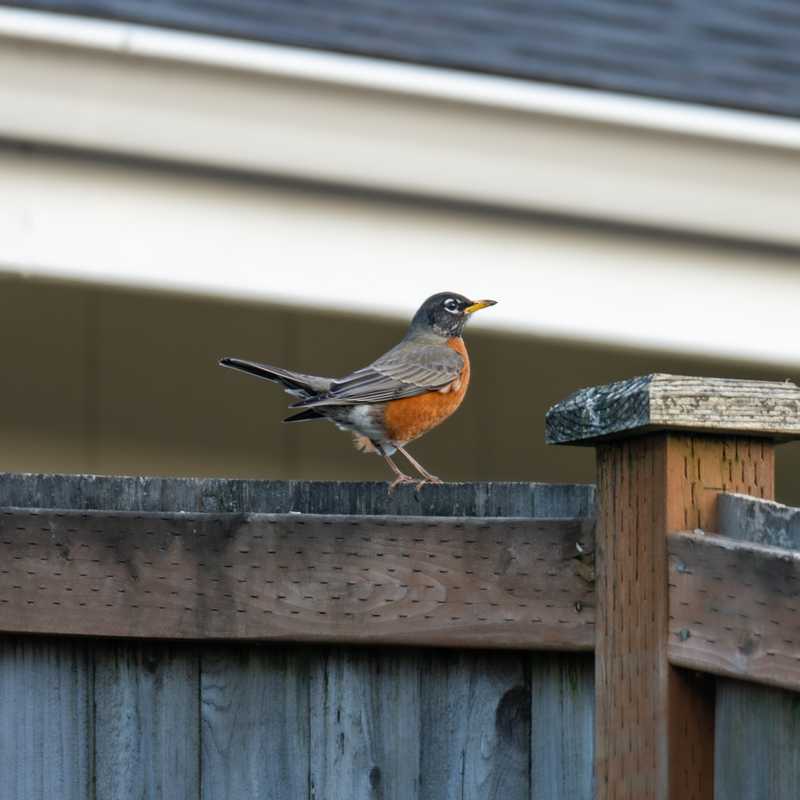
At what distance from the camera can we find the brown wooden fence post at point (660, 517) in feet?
7.07

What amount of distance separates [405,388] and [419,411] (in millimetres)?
100

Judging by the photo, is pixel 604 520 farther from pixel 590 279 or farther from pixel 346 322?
pixel 346 322

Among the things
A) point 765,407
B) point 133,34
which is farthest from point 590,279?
point 765,407

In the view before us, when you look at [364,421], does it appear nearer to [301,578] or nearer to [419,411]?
[419,411]

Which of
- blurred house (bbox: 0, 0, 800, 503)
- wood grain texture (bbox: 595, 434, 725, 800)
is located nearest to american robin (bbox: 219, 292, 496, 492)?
blurred house (bbox: 0, 0, 800, 503)

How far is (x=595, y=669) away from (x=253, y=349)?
11.0ft

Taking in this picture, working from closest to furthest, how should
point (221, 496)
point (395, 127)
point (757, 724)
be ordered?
point (757, 724) → point (221, 496) → point (395, 127)

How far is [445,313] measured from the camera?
516cm

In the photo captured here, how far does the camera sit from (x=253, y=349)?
558cm

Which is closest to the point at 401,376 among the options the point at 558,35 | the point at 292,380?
the point at 292,380

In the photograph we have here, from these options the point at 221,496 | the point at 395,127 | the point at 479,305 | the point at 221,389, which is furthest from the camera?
the point at 221,389

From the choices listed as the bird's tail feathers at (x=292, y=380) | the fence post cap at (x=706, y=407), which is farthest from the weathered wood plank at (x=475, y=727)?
the bird's tail feathers at (x=292, y=380)

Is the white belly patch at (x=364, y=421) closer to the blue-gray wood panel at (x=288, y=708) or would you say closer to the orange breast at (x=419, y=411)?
the orange breast at (x=419, y=411)

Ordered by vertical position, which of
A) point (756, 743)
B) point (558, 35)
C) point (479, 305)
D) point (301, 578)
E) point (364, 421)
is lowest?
point (756, 743)
